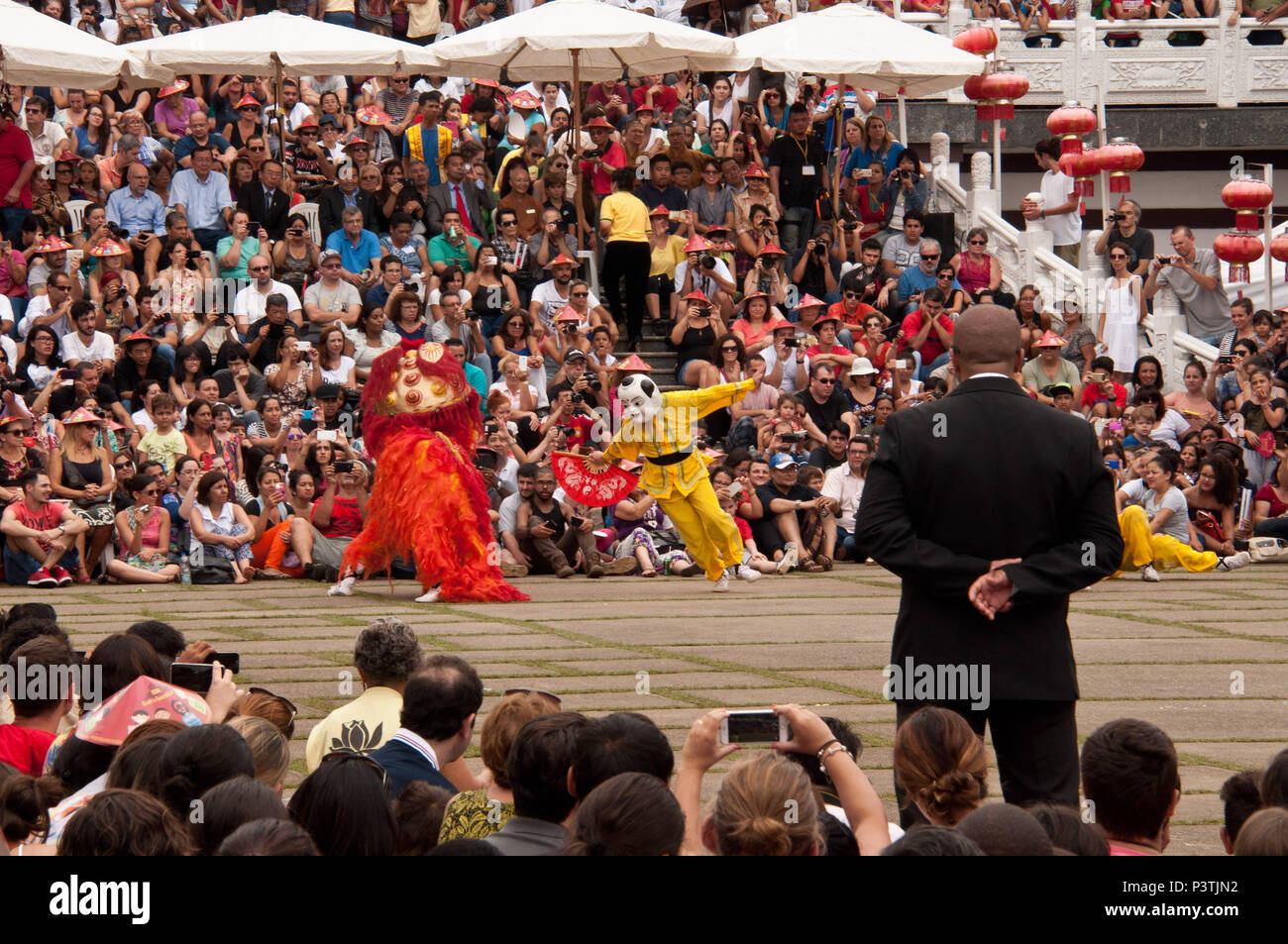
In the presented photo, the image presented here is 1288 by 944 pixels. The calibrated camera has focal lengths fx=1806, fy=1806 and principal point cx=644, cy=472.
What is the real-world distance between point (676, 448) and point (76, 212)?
22.2 feet

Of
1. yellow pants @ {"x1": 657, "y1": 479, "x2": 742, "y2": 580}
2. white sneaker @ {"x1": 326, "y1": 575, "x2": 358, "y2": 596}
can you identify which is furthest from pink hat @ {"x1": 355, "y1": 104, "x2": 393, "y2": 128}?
yellow pants @ {"x1": 657, "y1": 479, "x2": 742, "y2": 580}

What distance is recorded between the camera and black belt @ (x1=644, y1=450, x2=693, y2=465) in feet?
38.2

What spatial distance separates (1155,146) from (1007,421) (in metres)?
20.2

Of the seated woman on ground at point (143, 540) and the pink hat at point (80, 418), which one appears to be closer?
the seated woman on ground at point (143, 540)

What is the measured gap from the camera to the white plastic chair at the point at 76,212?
15.5 metres

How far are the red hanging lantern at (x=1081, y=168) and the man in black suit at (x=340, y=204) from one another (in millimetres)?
6946

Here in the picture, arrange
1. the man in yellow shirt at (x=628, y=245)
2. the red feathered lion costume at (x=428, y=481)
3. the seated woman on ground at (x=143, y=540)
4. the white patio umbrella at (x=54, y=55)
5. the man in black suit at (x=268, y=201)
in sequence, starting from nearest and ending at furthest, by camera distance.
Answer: the red feathered lion costume at (x=428, y=481)
the seated woman on ground at (x=143, y=540)
the white patio umbrella at (x=54, y=55)
the man in black suit at (x=268, y=201)
the man in yellow shirt at (x=628, y=245)

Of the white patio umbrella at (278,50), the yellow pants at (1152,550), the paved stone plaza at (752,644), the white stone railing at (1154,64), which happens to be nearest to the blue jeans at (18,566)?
the paved stone plaza at (752,644)

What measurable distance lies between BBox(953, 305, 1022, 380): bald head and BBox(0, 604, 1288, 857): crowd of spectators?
97 cm

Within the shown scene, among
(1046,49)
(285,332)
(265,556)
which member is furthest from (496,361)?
(1046,49)

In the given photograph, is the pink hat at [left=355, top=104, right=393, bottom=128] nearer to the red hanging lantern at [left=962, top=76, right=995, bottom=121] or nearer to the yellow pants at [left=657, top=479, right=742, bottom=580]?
the red hanging lantern at [left=962, top=76, right=995, bottom=121]

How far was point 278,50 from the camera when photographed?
15922 millimetres

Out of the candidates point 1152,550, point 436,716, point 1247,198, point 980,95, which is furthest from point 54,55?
point 436,716

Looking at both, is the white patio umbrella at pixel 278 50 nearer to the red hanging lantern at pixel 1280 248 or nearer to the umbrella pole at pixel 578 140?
the umbrella pole at pixel 578 140
